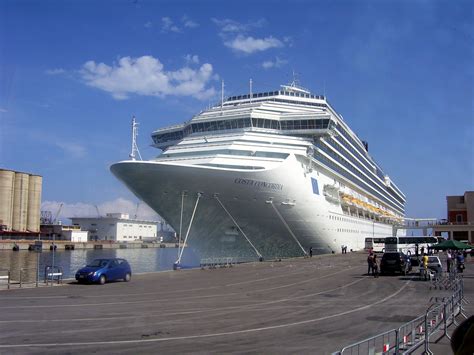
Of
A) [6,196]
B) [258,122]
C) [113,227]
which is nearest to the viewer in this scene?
[258,122]

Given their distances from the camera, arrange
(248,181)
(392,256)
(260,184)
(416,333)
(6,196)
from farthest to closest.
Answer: (6,196) < (260,184) < (248,181) < (392,256) < (416,333)

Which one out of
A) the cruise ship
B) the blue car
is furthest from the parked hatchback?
the blue car

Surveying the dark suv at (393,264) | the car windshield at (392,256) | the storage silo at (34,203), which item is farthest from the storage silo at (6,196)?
the dark suv at (393,264)

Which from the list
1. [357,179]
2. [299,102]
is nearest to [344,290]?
[299,102]

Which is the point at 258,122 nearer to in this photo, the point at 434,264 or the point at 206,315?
the point at 434,264

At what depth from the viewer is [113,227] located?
429 ft

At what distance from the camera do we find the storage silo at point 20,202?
10918cm

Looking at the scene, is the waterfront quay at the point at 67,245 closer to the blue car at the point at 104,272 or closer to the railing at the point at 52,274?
the railing at the point at 52,274

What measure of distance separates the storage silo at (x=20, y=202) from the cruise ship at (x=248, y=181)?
78890 mm

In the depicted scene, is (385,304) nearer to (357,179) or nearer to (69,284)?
(69,284)

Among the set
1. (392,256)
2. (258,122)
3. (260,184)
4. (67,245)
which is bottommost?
(67,245)

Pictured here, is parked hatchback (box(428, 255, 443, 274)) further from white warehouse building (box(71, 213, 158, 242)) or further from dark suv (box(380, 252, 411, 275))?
white warehouse building (box(71, 213, 158, 242))

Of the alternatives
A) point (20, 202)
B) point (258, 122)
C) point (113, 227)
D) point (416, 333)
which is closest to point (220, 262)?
point (258, 122)

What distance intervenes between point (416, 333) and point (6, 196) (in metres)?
109
